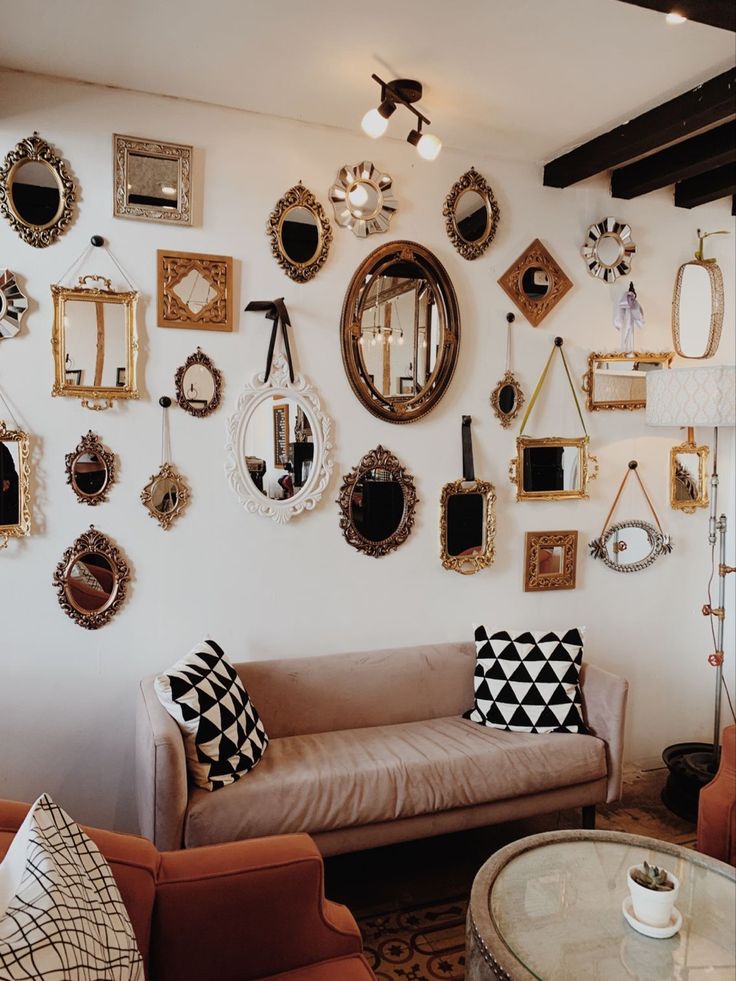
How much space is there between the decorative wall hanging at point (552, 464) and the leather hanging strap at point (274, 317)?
3.62ft

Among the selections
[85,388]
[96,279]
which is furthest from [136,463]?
[96,279]

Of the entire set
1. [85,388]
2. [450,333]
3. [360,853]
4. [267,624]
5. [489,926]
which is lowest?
[360,853]

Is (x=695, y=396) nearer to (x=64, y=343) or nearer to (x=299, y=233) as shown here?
(x=299, y=233)

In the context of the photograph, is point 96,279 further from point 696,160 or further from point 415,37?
point 696,160

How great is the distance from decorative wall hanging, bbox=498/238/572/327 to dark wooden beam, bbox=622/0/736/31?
1.53m

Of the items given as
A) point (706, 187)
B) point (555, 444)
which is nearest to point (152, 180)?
point (555, 444)

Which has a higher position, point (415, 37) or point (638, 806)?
point (415, 37)

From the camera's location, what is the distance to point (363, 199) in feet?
9.90

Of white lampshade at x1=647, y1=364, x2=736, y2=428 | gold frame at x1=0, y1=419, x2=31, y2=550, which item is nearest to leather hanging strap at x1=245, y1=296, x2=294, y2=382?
gold frame at x1=0, y1=419, x2=31, y2=550

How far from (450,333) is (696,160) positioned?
3.76ft

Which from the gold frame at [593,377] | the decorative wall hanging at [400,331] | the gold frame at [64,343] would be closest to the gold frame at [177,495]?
the gold frame at [64,343]

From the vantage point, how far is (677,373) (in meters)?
3.22

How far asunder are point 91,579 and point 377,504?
113 centimetres

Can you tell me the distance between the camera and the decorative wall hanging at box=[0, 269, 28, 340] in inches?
102
